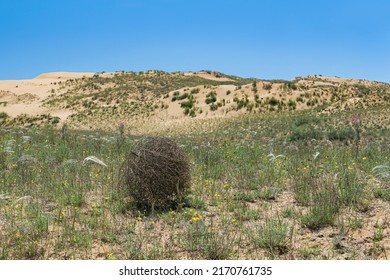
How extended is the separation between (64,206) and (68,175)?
59.0 inches

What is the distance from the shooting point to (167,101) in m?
35.2

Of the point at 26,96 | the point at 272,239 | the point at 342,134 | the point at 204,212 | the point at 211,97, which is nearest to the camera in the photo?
the point at 272,239

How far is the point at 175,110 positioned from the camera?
32.9 metres

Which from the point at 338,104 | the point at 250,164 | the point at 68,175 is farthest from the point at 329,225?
the point at 338,104

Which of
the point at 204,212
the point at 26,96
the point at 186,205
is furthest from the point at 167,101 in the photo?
the point at 204,212

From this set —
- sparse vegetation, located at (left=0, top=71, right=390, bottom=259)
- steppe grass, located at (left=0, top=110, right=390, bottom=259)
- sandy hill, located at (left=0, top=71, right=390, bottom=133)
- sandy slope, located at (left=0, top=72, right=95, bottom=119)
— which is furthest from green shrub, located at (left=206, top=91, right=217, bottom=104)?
steppe grass, located at (left=0, top=110, right=390, bottom=259)

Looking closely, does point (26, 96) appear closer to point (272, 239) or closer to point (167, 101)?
point (167, 101)

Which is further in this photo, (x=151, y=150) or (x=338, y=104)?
(x=338, y=104)

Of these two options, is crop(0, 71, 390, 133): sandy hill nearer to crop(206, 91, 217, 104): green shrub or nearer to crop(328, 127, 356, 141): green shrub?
crop(206, 91, 217, 104): green shrub

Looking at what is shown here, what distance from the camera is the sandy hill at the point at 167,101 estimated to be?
28.9 m

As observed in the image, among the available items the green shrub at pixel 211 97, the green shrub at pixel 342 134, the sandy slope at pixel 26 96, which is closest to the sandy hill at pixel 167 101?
the green shrub at pixel 211 97

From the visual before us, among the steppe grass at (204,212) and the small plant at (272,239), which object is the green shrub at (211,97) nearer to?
the steppe grass at (204,212)

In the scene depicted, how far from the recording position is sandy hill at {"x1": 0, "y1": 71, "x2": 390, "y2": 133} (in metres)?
28.9
